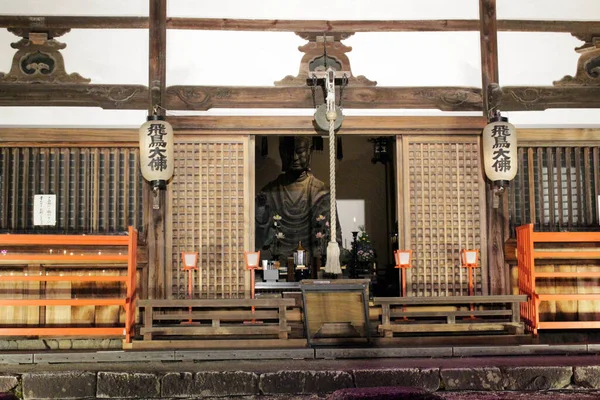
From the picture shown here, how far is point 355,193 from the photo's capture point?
630 inches

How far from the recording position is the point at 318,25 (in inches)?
396

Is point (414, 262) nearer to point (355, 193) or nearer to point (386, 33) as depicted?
point (386, 33)

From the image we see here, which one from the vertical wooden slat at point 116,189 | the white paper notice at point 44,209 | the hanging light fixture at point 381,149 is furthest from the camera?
the hanging light fixture at point 381,149

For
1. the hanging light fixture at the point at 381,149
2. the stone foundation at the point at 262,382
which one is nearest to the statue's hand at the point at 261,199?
the hanging light fixture at the point at 381,149

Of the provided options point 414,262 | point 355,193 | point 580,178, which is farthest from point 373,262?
point 580,178

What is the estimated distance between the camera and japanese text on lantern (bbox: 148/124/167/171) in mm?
9344

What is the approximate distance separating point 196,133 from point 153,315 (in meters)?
2.76

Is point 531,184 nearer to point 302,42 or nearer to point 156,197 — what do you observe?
point 302,42

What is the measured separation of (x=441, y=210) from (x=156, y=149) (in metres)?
4.10

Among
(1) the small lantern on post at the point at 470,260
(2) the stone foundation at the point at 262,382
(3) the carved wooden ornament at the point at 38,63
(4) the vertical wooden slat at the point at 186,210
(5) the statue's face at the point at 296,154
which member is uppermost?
(3) the carved wooden ornament at the point at 38,63

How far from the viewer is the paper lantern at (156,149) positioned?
935cm

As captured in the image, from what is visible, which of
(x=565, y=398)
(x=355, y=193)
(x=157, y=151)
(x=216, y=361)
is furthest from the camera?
A: (x=355, y=193)

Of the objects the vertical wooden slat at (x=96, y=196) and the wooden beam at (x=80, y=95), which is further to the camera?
the wooden beam at (x=80, y=95)

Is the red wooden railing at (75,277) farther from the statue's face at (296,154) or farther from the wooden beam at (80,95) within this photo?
the statue's face at (296,154)
